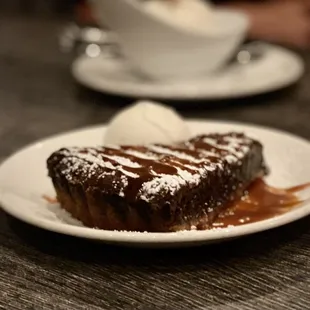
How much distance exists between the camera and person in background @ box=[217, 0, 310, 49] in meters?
2.49

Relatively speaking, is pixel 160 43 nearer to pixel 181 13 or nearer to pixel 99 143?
pixel 181 13

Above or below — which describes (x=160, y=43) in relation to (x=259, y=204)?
above

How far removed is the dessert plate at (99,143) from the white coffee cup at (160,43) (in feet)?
1.19

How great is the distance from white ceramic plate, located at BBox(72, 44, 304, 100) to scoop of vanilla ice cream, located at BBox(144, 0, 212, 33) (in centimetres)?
11

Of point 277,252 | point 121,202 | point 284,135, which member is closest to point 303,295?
point 277,252

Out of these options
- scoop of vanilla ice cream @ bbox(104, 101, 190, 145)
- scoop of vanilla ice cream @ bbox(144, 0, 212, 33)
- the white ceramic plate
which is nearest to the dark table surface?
scoop of vanilla ice cream @ bbox(104, 101, 190, 145)

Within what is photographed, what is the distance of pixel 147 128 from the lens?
106 cm

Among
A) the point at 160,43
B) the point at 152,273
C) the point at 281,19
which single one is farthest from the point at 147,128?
the point at 281,19

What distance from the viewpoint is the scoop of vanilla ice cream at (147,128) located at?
1.05 meters

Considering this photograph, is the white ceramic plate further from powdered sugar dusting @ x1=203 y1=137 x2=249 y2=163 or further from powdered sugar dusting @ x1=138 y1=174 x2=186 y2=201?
powdered sugar dusting @ x1=138 y1=174 x2=186 y2=201

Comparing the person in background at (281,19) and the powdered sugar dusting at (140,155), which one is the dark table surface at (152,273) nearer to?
the powdered sugar dusting at (140,155)

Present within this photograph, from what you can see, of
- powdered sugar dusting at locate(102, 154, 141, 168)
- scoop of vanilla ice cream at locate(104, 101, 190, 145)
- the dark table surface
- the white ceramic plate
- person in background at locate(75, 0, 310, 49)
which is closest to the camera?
the dark table surface

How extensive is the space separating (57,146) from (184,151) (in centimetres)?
27

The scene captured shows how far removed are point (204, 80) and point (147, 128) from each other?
48 cm
